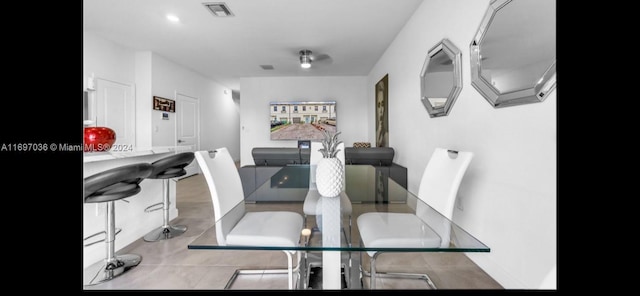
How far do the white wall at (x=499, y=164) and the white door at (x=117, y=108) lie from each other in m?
4.56

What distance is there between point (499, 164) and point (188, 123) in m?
6.06

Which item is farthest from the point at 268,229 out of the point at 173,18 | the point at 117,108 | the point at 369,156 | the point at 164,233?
the point at 117,108

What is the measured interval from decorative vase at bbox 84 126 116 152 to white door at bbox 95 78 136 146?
2.61m

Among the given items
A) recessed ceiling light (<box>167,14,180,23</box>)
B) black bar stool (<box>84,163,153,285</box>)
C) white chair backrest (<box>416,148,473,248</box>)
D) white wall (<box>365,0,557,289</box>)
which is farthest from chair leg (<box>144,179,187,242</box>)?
white wall (<box>365,0,557,289</box>)

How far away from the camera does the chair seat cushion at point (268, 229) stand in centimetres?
106

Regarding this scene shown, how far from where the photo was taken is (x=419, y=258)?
1.91m

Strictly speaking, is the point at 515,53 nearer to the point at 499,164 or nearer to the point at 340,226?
the point at 499,164

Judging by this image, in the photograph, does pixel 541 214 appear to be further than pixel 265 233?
Yes

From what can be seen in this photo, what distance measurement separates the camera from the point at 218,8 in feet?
9.61
